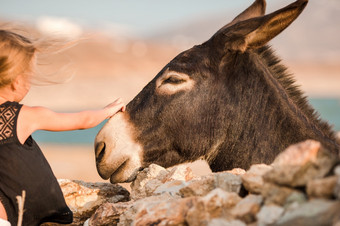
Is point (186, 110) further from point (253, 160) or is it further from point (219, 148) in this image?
point (253, 160)

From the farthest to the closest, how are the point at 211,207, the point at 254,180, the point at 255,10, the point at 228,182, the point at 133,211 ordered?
the point at 255,10 → the point at 133,211 → the point at 228,182 → the point at 254,180 → the point at 211,207

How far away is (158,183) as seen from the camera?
157 inches

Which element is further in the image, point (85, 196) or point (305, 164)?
point (85, 196)

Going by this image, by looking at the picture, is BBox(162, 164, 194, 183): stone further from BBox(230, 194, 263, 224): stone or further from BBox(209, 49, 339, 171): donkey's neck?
BBox(230, 194, 263, 224): stone

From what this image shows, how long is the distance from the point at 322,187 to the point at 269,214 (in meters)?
0.30

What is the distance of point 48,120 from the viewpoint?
3.47 metres

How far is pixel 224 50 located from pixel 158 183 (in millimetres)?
1545

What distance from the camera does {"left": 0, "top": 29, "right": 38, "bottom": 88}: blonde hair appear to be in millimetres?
3469

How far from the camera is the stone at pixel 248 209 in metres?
2.43

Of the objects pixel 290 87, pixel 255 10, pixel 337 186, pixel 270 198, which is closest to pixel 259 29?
pixel 290 87

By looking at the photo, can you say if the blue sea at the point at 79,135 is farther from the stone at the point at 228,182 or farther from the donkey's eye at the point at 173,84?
the stone at the point at 228,182

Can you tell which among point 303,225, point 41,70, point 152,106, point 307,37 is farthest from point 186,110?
point 307,37

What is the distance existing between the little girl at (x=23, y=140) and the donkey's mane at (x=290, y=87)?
2.12 metres

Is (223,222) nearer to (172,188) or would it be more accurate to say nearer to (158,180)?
(172,188)
